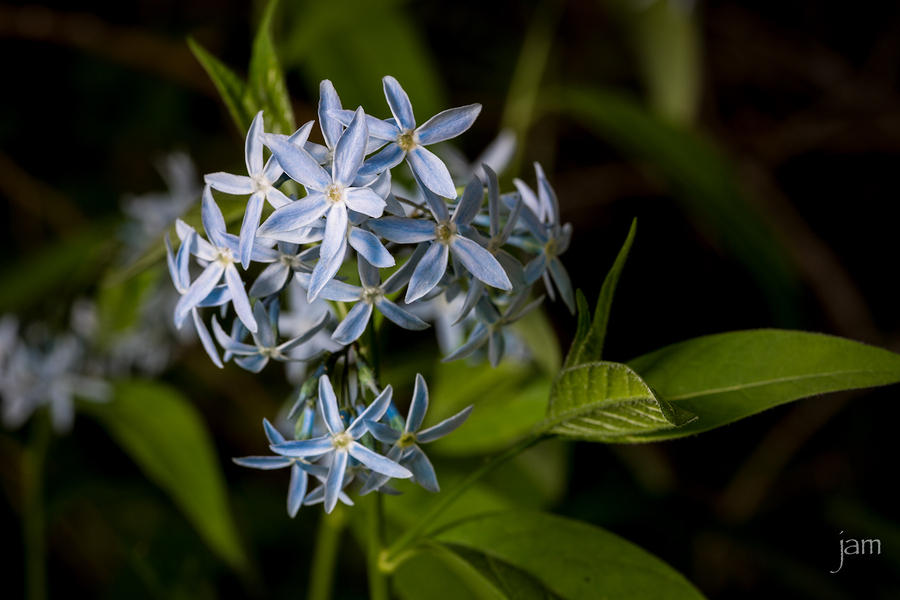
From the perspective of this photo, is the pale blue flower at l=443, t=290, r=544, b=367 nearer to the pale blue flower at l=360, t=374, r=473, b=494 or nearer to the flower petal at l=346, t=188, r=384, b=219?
the pale blue flower at l=360, t=374, r=473, b=494

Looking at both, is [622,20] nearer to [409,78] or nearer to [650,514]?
[409,78]

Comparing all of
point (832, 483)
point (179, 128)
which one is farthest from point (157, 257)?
point (832, 483)

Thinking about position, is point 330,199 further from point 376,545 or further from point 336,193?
point 376,545

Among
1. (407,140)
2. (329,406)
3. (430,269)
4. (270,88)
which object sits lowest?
(329,406)

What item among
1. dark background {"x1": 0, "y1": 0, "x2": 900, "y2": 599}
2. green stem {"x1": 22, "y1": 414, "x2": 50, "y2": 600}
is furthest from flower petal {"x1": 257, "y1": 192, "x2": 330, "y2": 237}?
dark background {"x1": 0, "y1": 0, "x2": 900, "y2": 599}

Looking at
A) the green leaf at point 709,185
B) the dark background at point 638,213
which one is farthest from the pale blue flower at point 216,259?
the dark background at point 638,213

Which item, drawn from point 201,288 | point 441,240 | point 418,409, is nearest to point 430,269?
point 441,240
